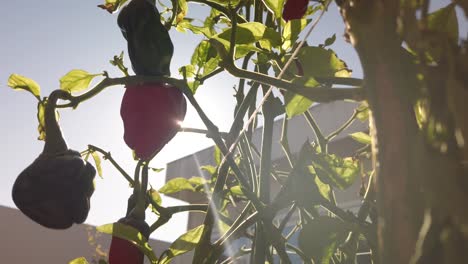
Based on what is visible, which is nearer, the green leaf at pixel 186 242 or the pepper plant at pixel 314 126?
the pepper plant at pixel 314 126

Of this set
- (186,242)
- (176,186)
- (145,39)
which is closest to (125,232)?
(186,242)

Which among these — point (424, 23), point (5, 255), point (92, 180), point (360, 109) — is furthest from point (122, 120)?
point (5, 255)

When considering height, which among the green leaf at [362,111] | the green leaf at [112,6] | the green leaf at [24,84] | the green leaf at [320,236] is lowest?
the green leaf at [320,236]

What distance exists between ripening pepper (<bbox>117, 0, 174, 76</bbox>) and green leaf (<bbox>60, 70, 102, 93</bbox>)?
0.25ft

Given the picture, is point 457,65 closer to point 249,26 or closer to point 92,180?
point 249,26

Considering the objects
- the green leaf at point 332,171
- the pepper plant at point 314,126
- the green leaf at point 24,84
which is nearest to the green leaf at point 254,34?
the pepper plant at point 314,126

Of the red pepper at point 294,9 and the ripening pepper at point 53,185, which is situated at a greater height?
the red pepper at point 294,9

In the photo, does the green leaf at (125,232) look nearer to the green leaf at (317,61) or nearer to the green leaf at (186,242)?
the green leaf at (186,242)

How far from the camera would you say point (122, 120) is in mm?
467

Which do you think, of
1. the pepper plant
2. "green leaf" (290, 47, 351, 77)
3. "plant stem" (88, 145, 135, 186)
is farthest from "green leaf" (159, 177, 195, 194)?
"green leaf" (290, 47, 351, 77)

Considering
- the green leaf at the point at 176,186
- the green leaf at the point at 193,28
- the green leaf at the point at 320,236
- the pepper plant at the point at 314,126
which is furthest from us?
the green leaf at the point at 176,186

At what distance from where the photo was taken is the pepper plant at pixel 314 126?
120mm

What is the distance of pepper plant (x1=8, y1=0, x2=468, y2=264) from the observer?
0.12 meters

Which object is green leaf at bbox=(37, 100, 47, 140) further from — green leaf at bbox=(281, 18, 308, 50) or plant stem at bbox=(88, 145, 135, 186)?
green leaf at bbox=(281, 18, 308, 50)
